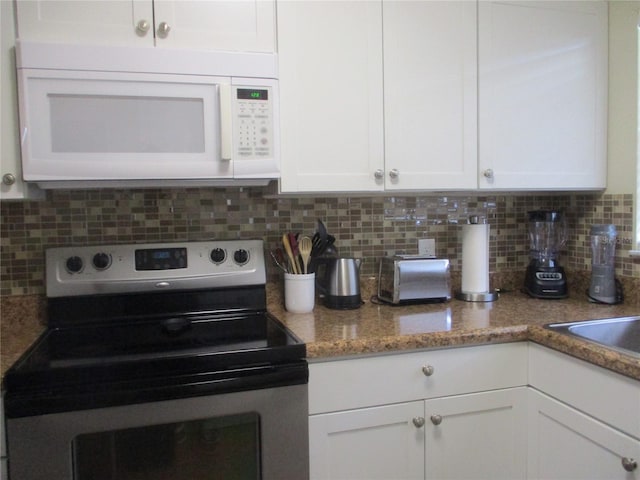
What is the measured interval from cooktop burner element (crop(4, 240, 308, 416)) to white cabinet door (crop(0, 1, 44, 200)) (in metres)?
0.31

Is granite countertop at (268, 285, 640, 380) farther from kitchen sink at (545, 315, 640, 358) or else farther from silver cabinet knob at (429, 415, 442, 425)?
silver cabinet knob at (429, 415, 442, 425)

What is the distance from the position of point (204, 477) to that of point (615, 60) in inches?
79.7

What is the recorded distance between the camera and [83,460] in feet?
3.92

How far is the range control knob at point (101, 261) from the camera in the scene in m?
1.66

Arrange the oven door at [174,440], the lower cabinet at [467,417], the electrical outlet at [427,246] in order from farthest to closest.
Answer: the electrical outlet at [427,246]
the lower cabinet at [467,417]
the oven door at [174,440]

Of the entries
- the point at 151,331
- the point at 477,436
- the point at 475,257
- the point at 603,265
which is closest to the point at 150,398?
the point at 151,331

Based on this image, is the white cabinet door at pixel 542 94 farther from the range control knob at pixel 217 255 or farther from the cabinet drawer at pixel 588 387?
the range control knob at pixel 217 255

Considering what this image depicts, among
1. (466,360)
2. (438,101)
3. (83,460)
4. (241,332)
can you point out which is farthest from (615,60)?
(83,460)

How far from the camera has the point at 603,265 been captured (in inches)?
73.0

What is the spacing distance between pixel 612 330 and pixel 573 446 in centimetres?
42

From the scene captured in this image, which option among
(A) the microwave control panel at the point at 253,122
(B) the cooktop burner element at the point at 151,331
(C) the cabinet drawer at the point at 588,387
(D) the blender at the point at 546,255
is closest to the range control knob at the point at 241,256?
(B) the cooktop burner element at the point at 151,331

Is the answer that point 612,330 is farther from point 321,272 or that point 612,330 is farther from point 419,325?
point 321,272

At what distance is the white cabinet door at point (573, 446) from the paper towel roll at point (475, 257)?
52 cm

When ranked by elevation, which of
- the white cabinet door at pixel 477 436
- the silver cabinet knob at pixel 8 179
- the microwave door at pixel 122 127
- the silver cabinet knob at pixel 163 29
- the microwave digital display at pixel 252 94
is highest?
the silver cabinet knob at pixel 163 29
